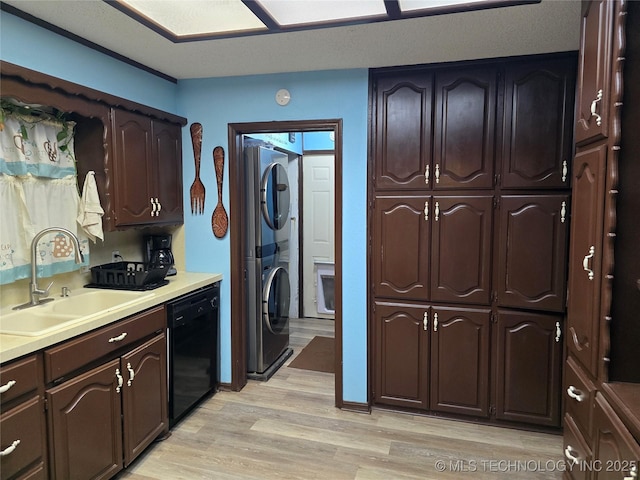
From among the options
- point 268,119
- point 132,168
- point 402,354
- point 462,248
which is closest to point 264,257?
point 268,119

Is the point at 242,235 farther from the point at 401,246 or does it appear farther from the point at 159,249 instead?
the point at 401,246

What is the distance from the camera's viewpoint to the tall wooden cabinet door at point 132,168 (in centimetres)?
244

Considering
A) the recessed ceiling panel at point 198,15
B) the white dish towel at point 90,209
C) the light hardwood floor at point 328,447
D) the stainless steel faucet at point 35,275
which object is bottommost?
the light hardwood floor at point 328,447

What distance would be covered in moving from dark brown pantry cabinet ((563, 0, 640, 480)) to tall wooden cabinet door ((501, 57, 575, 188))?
32.2 inches

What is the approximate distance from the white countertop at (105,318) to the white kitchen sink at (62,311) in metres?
0.02

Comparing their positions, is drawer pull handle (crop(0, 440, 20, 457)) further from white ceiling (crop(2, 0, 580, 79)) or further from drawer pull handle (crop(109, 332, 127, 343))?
white ceiling (crop(2, 0, 580, 79))

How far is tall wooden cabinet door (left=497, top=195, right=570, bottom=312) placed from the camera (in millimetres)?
2432

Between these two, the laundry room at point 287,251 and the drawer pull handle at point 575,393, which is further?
the laundry room at point 287,251

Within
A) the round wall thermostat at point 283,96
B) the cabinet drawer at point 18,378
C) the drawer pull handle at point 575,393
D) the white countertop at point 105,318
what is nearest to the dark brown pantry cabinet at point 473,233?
the round wall thermostat at point 283,96

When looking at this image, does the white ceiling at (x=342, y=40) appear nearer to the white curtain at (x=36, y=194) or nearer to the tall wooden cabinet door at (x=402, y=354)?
the white curtain at (x=36, y=194)

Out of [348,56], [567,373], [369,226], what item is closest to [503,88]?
[348,56]

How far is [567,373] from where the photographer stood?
185 centimetres

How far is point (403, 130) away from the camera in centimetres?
265

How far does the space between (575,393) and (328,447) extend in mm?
1383
